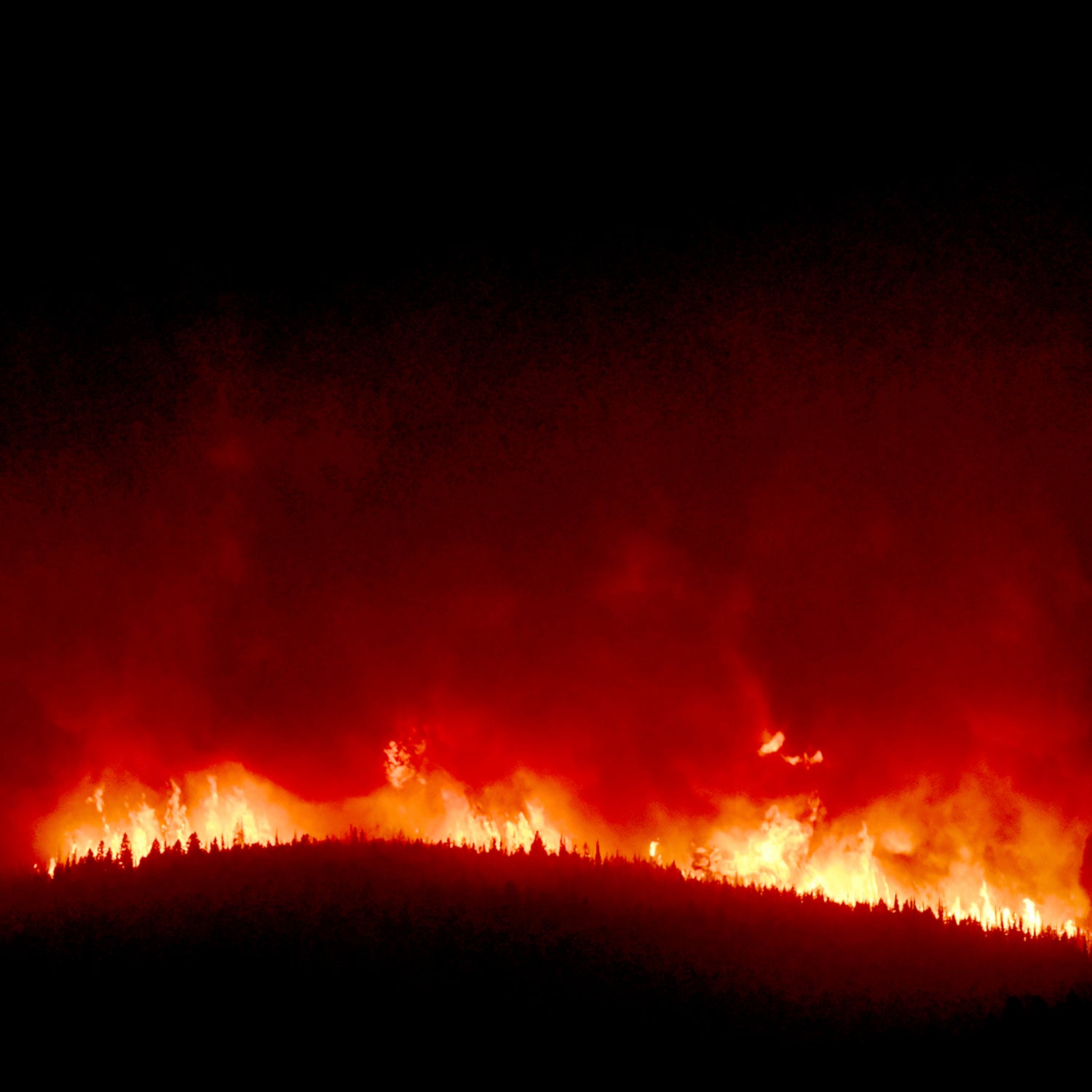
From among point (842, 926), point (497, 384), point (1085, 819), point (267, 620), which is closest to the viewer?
point (842, 926)

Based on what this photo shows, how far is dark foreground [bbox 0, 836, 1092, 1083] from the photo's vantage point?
711 centimetres

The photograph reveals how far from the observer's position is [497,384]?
18.4m

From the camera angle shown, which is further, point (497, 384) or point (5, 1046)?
point (497, 384)

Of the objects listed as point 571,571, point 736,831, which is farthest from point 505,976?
point 571,571

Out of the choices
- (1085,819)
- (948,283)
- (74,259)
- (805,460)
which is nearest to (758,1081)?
(1085,819)

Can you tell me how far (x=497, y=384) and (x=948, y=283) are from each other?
7.50 meters

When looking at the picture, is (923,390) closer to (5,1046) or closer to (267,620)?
(267,620)

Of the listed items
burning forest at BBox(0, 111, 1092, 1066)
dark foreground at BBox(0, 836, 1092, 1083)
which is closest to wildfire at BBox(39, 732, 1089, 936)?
burning forest at BBox(0, 111, 1092, 1066)

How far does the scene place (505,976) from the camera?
8.25 meters

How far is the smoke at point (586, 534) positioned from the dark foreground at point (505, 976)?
5.85 meters

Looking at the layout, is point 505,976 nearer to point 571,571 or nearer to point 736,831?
point 736,831

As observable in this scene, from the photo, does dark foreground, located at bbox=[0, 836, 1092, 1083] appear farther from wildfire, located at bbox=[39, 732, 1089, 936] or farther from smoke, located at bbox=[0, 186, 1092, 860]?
smoke, located at bbox=[0, 186, 1092, 860]

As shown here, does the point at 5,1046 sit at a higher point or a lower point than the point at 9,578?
lower

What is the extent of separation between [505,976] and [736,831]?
8265 mm
